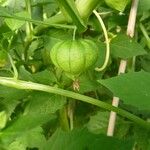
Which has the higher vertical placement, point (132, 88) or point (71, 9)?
point (71, 9)

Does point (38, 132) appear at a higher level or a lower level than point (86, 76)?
lower

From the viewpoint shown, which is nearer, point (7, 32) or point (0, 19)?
point (7, 32)

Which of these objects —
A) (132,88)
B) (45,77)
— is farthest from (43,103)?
(132,88)

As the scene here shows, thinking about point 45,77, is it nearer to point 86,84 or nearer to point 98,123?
point 86,84

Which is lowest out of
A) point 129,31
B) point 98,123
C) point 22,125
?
point 98,123

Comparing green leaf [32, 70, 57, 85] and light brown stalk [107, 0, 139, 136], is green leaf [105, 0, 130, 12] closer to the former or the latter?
light brown stalk [107, 0, 139, 136]

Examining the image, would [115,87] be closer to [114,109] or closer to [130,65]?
[114,109]

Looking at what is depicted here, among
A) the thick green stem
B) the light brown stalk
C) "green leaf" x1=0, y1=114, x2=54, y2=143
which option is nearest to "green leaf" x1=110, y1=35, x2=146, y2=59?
the light brown stalk

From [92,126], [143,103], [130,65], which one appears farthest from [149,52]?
[143,103]
